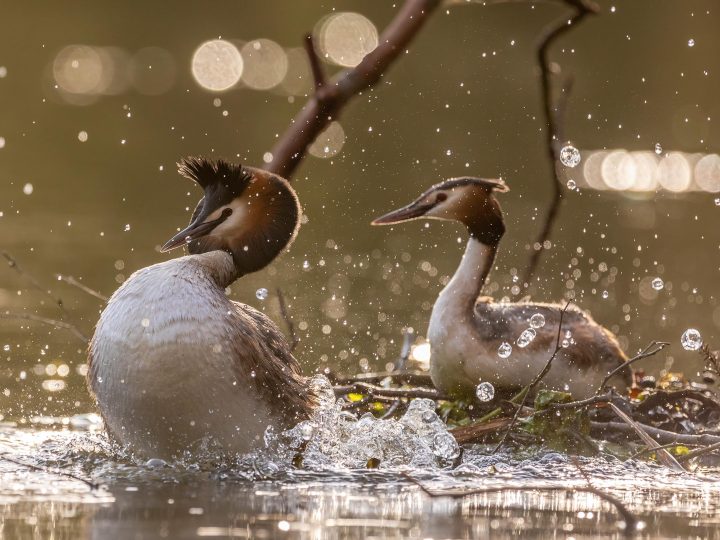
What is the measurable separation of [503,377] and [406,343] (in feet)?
3.92

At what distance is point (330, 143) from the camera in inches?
966

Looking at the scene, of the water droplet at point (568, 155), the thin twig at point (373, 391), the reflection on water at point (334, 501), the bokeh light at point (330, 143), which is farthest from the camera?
the bokeh light at point (330, 143)

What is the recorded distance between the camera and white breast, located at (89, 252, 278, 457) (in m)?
6.08

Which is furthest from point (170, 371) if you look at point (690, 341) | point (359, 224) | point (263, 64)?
point (263, 64)

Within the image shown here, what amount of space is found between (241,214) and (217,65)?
33.0 m

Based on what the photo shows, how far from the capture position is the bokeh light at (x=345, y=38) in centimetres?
3438

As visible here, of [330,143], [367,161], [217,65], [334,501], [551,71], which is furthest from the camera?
[217,65]

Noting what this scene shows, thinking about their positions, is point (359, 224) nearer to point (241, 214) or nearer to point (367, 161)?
point (367, 161)

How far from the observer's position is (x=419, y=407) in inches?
279

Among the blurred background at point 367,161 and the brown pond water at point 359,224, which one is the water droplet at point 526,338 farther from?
the brown pond water at point 359,224

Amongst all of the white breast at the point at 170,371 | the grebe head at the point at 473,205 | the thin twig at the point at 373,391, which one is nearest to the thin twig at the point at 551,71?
the grebe head at the point at 473,205

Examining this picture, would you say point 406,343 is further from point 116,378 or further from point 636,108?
point 636,108

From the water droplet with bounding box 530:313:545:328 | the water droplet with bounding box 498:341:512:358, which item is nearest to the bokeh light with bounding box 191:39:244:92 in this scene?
the water droplet with bounding box 530:313:545:328

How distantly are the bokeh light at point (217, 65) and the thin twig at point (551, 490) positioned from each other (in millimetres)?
26408
